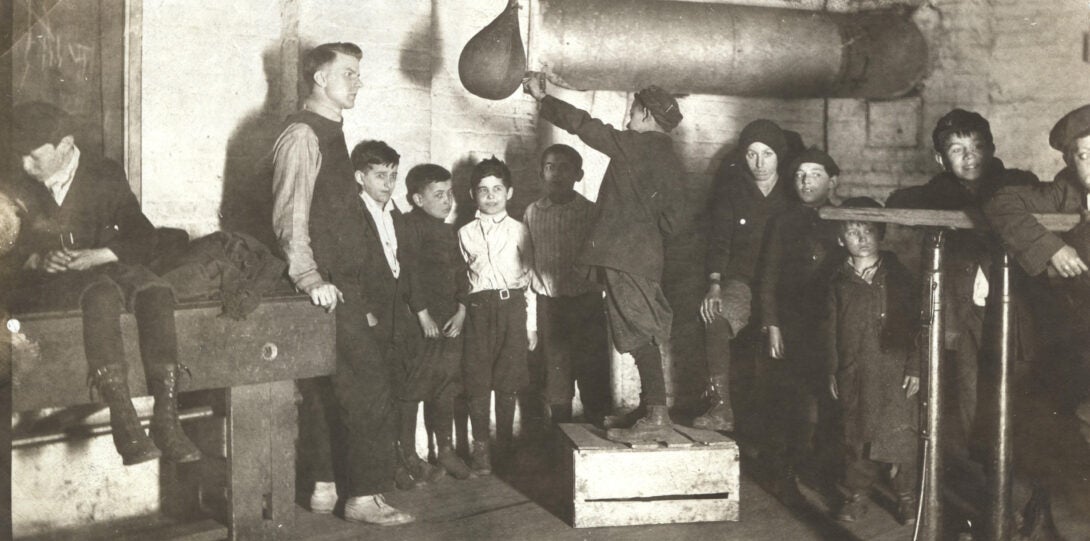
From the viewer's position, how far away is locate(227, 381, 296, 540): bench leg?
3.57 m

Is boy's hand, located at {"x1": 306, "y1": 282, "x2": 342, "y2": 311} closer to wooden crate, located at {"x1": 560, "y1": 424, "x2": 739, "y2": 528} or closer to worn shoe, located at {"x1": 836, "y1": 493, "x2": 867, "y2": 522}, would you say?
wooden crate, located at {"x1": 560, "y1": 424, "x2": 739, "y2": 528}

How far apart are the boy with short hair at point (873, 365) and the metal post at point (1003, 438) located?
72cm

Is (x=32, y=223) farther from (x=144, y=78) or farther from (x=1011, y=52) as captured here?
(x=1011, y=52)

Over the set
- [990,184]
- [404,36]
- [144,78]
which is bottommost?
[990,184]

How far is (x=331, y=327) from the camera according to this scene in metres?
3.74

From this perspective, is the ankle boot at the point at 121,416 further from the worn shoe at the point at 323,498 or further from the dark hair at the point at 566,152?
the dark hair at the point at 566,152

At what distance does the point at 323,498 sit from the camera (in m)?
Answer: 4.19

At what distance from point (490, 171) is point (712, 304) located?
1.30m

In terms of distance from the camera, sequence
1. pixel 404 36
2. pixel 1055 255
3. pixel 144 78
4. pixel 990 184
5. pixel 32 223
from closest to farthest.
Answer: pixel 1055 255
pixel 32 223
pixel 990 184
pixel 144 78
pixel 404 36

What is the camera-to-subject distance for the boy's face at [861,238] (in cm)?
404

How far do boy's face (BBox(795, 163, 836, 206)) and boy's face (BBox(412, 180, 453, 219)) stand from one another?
177 centimetres

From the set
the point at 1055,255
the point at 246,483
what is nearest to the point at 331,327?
the point at 246,483

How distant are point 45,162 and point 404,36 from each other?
1981 millimetres

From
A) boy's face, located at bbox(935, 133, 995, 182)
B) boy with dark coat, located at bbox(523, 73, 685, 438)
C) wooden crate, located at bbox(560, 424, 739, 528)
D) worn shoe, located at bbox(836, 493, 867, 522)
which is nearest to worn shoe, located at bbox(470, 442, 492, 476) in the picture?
wooden crate, located at bbox(560, 424, 739, 528)
